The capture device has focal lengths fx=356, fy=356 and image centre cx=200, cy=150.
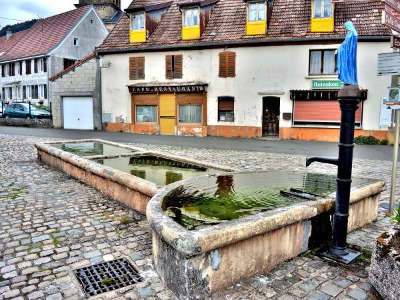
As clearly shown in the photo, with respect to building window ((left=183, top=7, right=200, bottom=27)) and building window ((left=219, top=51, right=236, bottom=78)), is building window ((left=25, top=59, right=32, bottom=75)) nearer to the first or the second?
building window ((left=183, top=7, right=200, bottom=27))

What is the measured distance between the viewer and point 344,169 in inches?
149

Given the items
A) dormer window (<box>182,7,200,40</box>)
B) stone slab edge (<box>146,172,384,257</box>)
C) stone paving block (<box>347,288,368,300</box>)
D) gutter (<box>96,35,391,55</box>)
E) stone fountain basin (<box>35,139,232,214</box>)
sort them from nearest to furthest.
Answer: stone slab edge (<box>146,172,384,257</box>)
stone paving block (<box>347,288,368,300</box>)
stone fountain basin (<box>35,139,232,214</box>)
gutter (<box>96,35,391,55</box>)
dormer window (<box>182,7,200,40</box>)

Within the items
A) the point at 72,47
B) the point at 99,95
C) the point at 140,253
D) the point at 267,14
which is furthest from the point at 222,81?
the point at 72,47

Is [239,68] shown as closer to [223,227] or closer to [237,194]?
[237,194]

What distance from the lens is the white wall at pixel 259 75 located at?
678 inches

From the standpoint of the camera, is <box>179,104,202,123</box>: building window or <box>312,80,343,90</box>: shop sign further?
<box>179,104,202,123</box>: building window

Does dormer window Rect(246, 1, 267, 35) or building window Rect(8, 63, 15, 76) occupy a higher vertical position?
dormer window Rect(246, 1, 267, 35)

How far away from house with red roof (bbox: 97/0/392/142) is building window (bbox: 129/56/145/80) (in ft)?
0.21

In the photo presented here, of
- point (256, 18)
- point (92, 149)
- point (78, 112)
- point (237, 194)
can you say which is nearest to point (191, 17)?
point (256, 18)

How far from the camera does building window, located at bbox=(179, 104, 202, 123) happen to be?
839 inches

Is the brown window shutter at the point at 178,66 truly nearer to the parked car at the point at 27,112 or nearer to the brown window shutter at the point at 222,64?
the brown window shutter at the point at 222,64

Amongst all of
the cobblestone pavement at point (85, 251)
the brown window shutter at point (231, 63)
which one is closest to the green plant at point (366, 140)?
the brown window shutter at point (231, 63)

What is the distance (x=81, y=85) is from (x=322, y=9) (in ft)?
52.7

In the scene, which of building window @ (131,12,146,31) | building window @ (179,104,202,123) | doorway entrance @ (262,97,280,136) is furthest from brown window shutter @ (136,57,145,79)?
doorway entrance @ (262,97,280,136)
